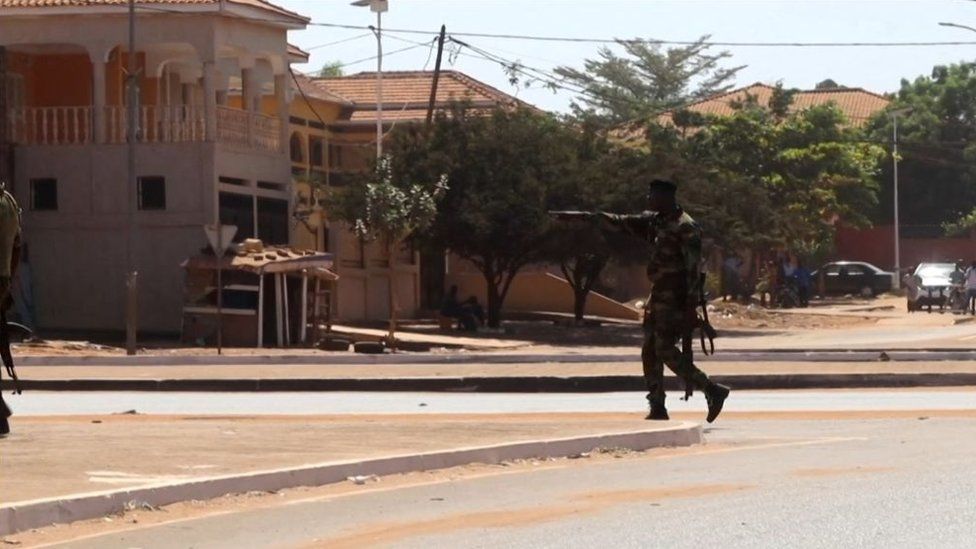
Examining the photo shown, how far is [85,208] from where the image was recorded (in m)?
42.1

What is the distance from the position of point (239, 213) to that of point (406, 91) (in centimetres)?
1719

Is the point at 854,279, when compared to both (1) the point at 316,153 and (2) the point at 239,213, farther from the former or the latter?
(2) the point at 239,213

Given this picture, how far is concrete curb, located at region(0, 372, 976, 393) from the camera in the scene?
24.5 metres

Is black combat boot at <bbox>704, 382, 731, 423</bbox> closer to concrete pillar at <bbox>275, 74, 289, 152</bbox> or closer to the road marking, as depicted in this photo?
the road marking

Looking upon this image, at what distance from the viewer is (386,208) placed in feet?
140

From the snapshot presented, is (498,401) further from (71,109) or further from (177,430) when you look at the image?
(71,109)

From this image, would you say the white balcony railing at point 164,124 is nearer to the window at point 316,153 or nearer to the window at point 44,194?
the window at point 44,194

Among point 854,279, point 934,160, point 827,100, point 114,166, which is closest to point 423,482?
point 114,166

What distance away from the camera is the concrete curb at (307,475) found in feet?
34.1

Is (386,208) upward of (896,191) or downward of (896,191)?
downward

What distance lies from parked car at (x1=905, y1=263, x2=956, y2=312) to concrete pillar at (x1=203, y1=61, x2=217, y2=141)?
27876mm

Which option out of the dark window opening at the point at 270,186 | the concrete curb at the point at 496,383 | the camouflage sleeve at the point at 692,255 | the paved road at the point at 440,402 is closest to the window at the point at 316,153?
the dark window opening at the point at 270,186

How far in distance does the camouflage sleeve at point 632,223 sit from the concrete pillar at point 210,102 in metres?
26.4

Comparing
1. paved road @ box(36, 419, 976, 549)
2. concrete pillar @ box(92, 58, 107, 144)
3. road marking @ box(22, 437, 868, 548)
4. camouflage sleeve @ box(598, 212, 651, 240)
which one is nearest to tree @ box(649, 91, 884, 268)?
concrete pillar @ box(92, 58, 107, 144)
